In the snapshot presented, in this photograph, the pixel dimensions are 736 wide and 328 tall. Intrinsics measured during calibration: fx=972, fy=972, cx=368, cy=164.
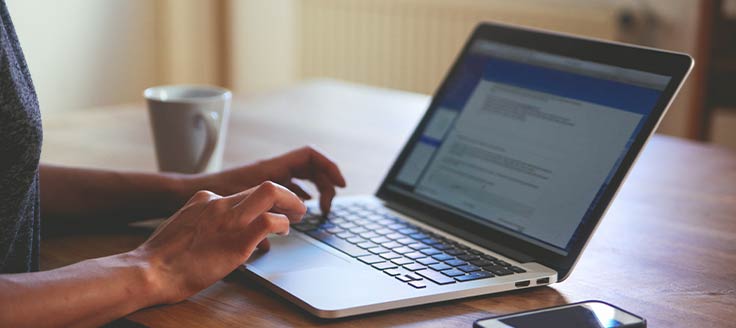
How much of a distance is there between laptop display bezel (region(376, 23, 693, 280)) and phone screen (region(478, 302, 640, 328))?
0.11 meters

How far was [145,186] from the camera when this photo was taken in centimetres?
107

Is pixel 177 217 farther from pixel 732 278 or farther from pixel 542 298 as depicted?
pixel 732 278

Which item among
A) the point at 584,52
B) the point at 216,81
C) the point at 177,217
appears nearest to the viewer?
the point at 177,217

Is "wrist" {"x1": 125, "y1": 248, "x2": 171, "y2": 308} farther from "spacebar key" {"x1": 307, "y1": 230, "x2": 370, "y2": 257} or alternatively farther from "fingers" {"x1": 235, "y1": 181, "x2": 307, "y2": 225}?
"spacebar key" {"x1": 307, "y1": 230, "x2": 370, "y2": 257}

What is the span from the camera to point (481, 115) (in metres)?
1.06

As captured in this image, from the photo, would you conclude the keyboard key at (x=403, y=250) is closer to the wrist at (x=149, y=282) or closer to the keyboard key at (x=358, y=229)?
the keyboard key at (x=358, y=229)

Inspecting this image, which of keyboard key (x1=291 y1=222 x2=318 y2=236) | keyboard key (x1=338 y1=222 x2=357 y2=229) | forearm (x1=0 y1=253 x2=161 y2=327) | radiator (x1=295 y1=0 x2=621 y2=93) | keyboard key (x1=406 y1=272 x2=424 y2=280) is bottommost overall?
forearm (x1=0 y1=253 x2=161 y2=327)

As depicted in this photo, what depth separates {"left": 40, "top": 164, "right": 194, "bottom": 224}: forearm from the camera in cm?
104

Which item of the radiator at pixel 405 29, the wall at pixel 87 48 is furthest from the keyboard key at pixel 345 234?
the wall at pixel 87 48

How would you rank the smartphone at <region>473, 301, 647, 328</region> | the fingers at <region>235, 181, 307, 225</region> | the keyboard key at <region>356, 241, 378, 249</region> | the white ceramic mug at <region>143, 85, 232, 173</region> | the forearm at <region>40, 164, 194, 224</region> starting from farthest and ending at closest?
the white ceramic mug at <region>143, 85, 232, 173</region>, the forearm at <region>40, 164, 194, 224</region>, the keyboard key at <region>356, 241, 378, 249</region>, the fingers at <region>235, 181, 307, 225</region>, the smartphone at <region>473, 301, 647, 328</region>

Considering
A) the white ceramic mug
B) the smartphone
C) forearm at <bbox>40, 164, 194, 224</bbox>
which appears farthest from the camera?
the white ceramic mug

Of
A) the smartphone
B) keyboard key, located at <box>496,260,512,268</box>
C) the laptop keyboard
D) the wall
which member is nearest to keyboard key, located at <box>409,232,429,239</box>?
the laptop keyboard

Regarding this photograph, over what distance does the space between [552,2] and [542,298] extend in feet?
8.39

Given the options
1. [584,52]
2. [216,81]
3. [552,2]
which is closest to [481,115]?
[584,52]
